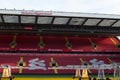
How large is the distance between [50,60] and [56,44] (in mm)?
3906

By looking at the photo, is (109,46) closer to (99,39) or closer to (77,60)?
(99,39)

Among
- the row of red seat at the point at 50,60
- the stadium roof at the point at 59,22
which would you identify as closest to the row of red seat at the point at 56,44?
the row of red seat at the point at 50,60

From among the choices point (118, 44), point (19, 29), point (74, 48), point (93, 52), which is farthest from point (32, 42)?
point (118, 44)

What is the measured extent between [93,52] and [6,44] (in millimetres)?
11773

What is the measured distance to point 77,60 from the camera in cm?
3997

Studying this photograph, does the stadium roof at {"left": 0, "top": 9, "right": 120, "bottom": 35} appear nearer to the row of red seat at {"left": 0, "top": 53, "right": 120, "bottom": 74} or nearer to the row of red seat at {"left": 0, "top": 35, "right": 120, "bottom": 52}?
the row of red seat at {"left": 0, "top": 35, "right": 120, "bottom": 52}

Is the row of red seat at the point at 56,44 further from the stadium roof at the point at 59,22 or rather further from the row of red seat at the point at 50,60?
the stadium roof at the point at 59,22

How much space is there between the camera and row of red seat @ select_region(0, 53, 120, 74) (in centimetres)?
3703

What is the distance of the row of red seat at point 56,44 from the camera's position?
41062mm

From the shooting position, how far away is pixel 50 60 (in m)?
39.3

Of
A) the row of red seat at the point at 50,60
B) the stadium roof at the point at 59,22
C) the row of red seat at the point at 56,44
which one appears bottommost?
the row of red seat at the point at 50,60

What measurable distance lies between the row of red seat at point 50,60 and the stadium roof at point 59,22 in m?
3.33

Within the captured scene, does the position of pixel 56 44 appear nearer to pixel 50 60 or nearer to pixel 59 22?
pixel 50 60

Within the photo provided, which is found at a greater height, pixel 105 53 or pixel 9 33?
pixel 9 33
